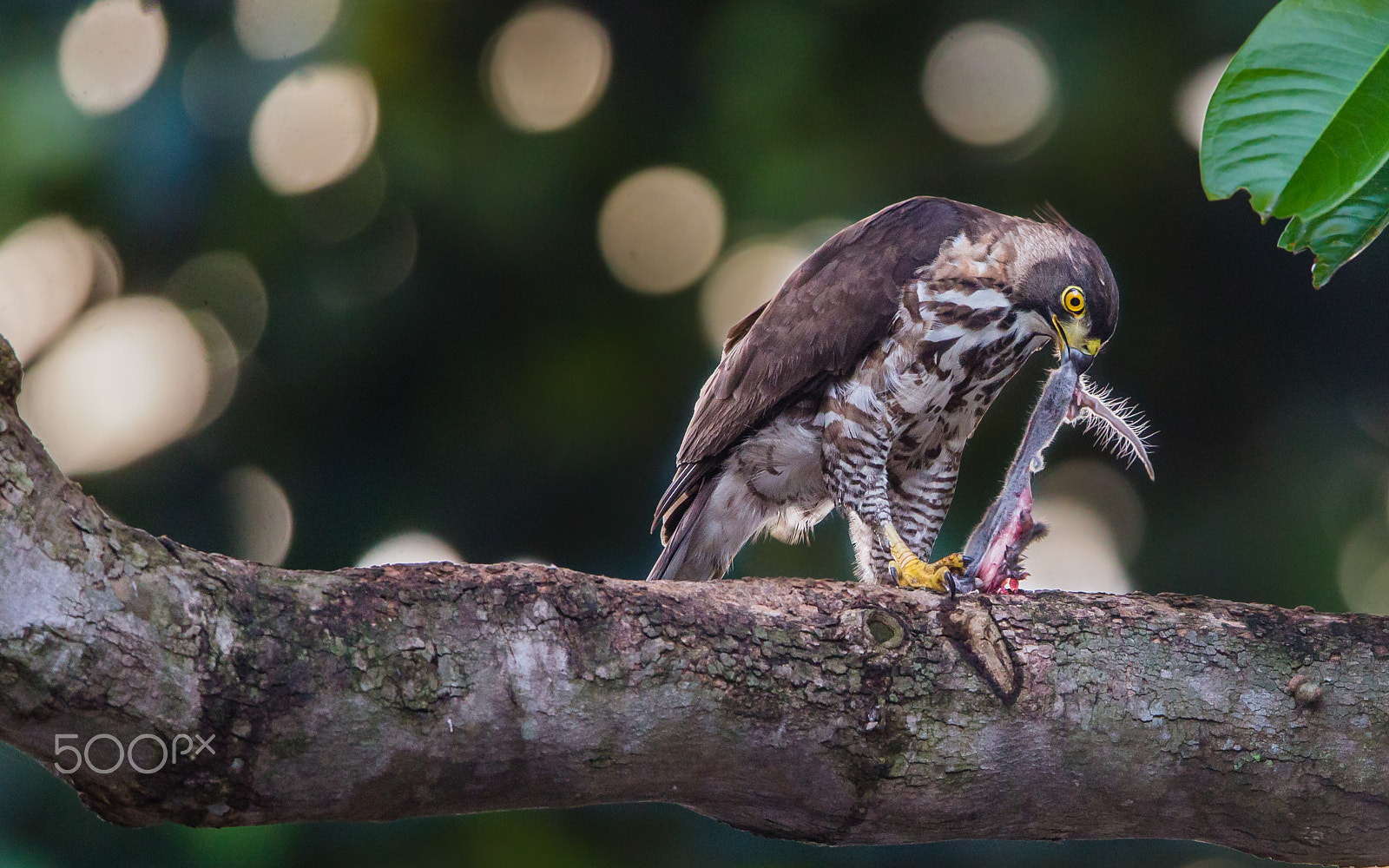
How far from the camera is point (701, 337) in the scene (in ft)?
18.6

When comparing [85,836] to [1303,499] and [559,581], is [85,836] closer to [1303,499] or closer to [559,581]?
[559,581]

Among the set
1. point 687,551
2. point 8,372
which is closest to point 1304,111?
point 8,372

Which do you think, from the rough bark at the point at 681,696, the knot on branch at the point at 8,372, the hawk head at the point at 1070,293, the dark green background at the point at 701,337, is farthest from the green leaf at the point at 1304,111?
the dark green background at the point at 701,337

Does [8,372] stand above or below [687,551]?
above

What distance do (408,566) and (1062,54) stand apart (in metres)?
4.30

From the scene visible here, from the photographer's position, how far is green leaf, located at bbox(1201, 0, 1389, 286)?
5.92 feet

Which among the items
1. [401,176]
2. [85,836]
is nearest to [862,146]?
[401,176]

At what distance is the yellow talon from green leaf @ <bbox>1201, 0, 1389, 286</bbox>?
155cm

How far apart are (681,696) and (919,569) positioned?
1.40 metres

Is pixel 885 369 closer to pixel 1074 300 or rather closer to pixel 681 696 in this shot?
pixel 1074 300

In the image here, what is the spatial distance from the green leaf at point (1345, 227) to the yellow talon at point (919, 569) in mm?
1388

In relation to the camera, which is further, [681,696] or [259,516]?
[259,516]

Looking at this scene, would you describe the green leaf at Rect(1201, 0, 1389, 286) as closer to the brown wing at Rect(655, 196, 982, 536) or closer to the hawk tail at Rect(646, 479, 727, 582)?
the brown wing at Rect(655, 196, 982, 536)

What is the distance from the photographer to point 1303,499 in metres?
5.56
